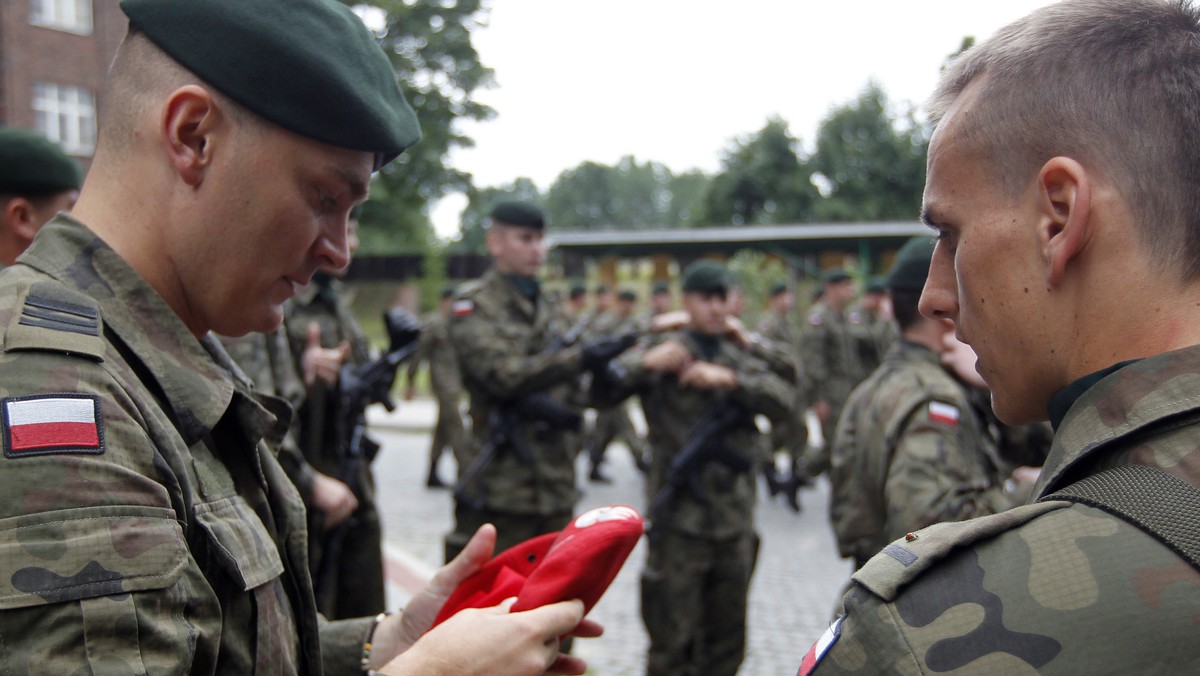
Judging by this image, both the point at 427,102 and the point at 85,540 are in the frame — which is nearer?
the point at 85,540

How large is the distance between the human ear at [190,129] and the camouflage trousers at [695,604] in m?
3.68

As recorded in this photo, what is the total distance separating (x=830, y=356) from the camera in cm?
1055

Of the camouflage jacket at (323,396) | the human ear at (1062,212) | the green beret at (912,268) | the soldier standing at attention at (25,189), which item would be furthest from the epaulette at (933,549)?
the camouflage jacket at (323,396)

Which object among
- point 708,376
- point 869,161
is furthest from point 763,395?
point 869,161

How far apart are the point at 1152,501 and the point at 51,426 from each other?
129 centimetres

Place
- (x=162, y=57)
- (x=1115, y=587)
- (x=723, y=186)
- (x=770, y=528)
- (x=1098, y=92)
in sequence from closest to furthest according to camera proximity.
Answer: (x=1115, y=587) < (x=1098, y=92) < (x=162, y=57) < (x=770, y=528) < (x=723, y=186)

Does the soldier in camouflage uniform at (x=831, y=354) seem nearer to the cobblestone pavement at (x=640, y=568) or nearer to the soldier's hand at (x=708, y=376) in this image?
the cobblestone pavement at (x=640, y=568)

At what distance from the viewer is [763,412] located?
490cm

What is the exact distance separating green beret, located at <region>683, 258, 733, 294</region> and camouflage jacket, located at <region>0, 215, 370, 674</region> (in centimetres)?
377

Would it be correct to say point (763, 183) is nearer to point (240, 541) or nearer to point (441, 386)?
point (441, 386)

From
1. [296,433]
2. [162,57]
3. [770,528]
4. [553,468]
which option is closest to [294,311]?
[296,433]

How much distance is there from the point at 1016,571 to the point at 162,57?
1436mm

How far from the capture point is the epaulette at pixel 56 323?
1148mm

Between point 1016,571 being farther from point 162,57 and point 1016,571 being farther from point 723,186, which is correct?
point 723,186
